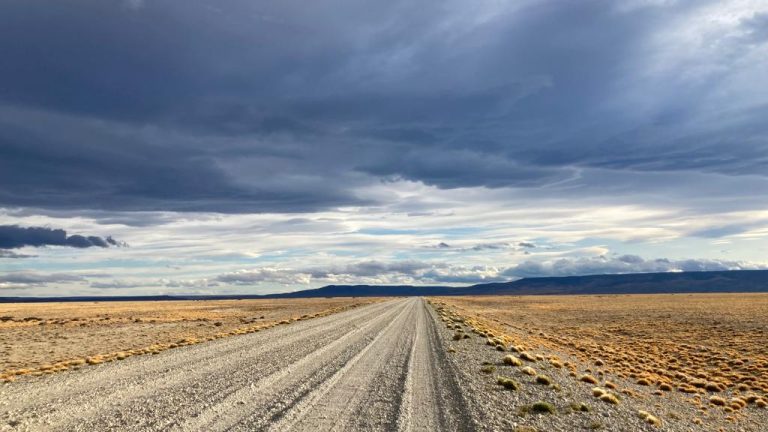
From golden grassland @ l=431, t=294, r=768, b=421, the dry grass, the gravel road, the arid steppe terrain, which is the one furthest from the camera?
the dry grass

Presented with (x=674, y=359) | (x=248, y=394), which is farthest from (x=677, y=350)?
(x=248, y=394)

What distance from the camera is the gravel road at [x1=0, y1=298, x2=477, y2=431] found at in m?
13.0

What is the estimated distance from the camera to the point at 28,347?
36688mm

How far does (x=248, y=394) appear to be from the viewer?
1622 cm

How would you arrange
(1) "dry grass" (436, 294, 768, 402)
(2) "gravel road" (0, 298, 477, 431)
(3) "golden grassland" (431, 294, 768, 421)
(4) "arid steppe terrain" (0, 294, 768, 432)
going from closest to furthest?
1. (2) "gravel road" (0, 298, 477, 431)
2. (4) "arid steppe terrain" (0, 294, 768, 432)
3. (3) "golden grassland" (431, 294, 768, 421)
4. (1) "dry grass" (436, 294, 768, 402)

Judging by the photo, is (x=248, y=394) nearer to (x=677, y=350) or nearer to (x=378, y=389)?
(x=378, y=389)

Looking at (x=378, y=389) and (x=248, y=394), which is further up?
(x=248, y=394)

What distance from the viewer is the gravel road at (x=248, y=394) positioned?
13.0 meters

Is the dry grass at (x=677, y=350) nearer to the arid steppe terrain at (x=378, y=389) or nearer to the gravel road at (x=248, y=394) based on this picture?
the arid steppe terrain at (x=378, y=389)

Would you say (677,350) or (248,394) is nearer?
(248,394)

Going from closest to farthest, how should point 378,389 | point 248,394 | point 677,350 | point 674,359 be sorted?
point 248,394 → point 378,389 → point 674,359 → point 677,350

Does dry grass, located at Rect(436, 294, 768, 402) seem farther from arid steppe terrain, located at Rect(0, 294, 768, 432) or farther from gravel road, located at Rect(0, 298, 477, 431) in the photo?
gravel road, located at Rect(0, 298, 477, 431)

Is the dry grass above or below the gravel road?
below

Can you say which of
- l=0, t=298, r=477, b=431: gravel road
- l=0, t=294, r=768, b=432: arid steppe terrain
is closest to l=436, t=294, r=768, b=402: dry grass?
l=0, t=294, r=768, b=432: arid steppe terrain
